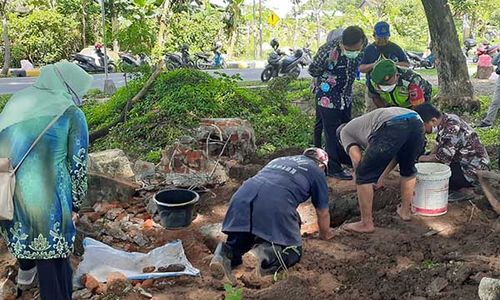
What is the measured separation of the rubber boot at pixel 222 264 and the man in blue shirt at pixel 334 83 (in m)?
2.45

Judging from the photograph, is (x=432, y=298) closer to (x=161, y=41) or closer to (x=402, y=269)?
(x=402, y=269)

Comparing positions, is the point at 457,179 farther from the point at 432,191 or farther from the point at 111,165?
the point at 111,165

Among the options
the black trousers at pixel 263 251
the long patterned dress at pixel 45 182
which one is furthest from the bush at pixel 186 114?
the long patterned dress at pixel 45 182

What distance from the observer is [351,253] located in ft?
14.6

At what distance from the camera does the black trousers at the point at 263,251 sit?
3.91 metres

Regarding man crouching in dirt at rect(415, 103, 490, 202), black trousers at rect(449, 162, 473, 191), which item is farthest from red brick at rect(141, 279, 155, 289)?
black trousers at rect(449, 162, 473, 191)

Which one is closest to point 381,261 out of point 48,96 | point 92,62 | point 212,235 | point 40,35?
point 212,235

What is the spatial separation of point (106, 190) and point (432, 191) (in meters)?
3.18

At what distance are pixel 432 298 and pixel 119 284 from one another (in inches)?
80.6

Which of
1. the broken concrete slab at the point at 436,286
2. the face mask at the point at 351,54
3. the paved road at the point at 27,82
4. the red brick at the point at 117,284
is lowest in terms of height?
the red brick at the point at 117,284

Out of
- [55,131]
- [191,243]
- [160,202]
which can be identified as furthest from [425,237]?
[55,131]

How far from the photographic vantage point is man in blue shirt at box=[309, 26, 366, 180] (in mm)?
5898

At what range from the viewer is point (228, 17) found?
26.0 m

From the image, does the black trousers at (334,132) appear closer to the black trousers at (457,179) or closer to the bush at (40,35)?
the black trousers at (457,179)
